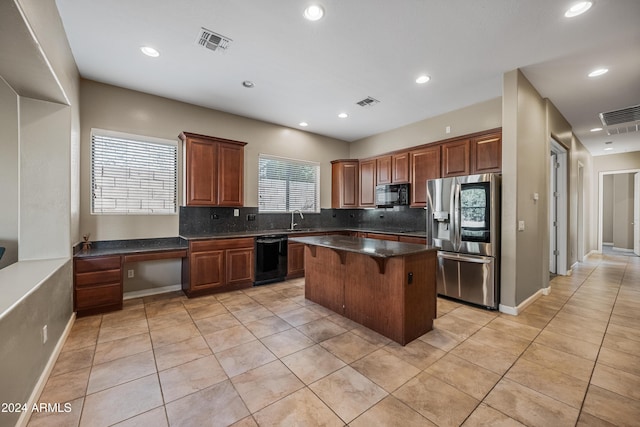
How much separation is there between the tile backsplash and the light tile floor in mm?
1470

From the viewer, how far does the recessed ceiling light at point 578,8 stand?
2.13m

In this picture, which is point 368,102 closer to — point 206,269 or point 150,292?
point 206,269

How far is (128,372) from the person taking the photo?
82.7 inches

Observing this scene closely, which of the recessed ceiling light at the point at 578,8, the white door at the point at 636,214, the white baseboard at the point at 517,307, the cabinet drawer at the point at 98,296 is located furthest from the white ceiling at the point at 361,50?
the white door at the point at 636,214

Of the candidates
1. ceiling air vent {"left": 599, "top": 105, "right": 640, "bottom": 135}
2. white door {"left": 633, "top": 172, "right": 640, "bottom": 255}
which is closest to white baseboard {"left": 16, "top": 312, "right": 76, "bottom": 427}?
ceiling air vent {"left": 599, "top": 105, "right": 640, "bottom": 135}

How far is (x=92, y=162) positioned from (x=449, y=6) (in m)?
4.45

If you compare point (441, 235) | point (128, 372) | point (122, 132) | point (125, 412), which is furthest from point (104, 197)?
point (441, 235)

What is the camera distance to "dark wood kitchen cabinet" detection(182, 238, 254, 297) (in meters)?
3.82

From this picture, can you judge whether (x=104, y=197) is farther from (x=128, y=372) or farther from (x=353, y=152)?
(x=353, y=152)

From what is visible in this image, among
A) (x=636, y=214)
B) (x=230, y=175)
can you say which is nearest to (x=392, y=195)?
(x=230, y=175)

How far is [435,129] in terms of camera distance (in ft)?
15.8

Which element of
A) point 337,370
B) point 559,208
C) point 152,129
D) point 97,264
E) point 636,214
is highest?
point 152,129

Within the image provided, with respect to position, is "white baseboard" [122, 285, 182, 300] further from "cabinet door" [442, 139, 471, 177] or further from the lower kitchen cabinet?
"cabinet door" [442, 139, 471, 177]

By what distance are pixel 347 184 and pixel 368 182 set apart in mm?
509
